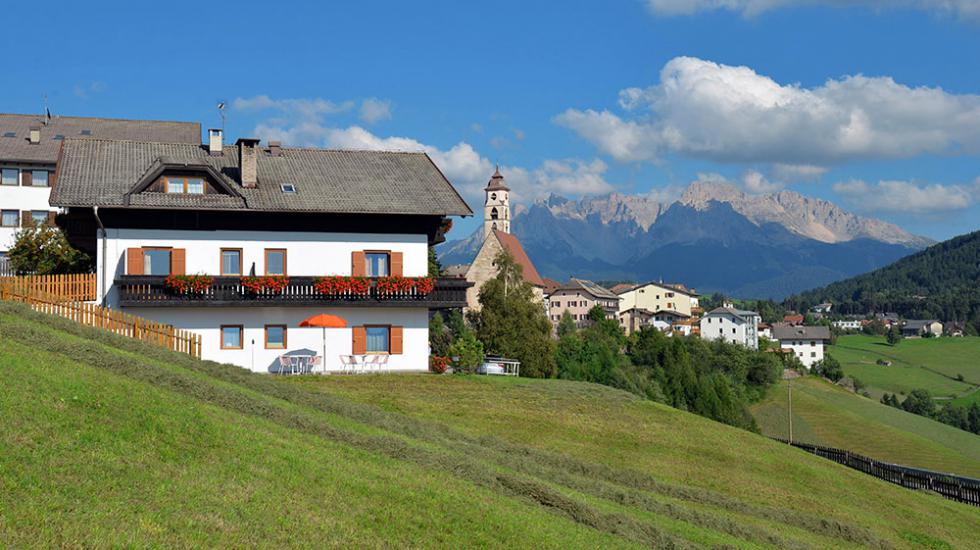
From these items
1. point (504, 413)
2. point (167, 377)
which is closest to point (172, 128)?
point (504, 413)

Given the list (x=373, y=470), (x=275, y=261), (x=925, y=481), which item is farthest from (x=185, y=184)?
(x=925, y=481)

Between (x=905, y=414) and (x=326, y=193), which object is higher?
(x=326, y=193)

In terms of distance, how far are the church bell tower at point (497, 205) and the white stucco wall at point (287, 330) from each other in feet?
512

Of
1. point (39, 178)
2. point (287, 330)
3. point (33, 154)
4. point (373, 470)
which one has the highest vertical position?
point (33, 154)

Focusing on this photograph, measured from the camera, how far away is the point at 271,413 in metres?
A: 20.1

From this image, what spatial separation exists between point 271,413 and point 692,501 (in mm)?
10383

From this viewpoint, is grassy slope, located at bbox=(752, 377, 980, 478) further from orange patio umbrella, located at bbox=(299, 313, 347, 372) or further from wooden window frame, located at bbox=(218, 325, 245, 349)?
wooden window frame, located at bbox=(218, 325, 245, 349)

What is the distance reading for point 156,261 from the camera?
116 ft

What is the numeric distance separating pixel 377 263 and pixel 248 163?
6.48m

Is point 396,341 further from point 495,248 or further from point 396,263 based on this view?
point 495,248

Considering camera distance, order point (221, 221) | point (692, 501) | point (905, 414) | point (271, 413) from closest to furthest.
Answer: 1. point (271, 413)
2. point (692, 501)
3. point (221, 221)
4. point (905, 414)

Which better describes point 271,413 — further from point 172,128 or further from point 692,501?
point 172,128

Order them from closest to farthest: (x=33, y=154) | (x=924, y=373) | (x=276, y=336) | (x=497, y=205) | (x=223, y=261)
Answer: (x=276, y=336) < (x=223, y=261) < (x=33, y=154) < (x=924, y=373) < (x=497, y=205)

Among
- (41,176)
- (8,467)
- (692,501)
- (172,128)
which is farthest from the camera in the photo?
(172,128)
